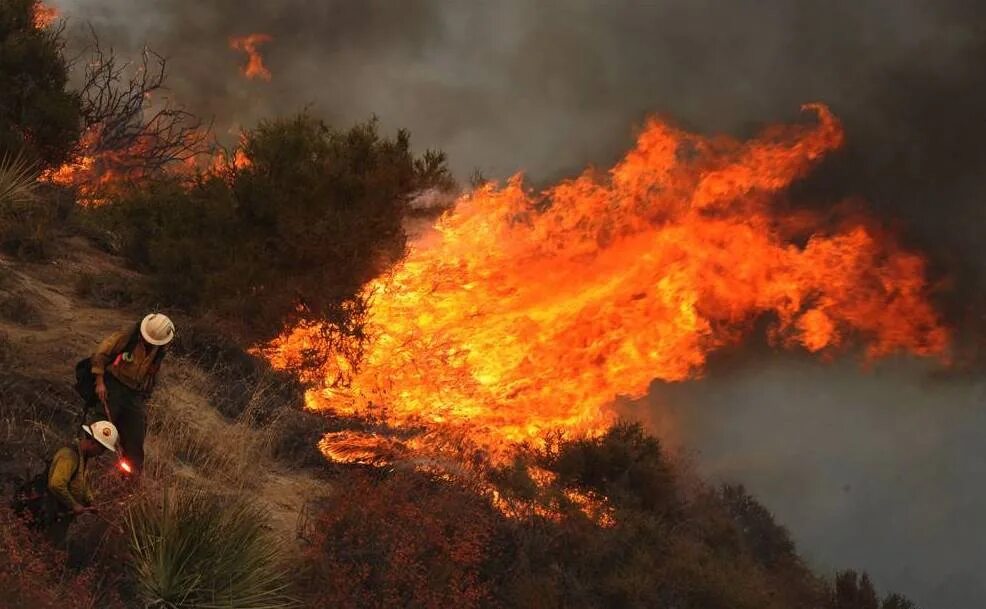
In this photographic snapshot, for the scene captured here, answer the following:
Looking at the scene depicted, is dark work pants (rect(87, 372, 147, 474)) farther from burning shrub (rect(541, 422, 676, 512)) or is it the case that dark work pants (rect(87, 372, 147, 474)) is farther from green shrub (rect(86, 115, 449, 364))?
burning shrub (rect(541, 422, 676, 512))

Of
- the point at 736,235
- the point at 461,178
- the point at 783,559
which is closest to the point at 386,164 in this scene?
the point at 461,178

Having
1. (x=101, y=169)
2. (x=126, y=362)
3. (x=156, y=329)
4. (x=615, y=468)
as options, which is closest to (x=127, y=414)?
(x=126, y=362)

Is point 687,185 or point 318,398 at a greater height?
point 687,185

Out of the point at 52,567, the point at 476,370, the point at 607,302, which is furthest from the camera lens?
the point at 607,302

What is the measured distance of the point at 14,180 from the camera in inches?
476

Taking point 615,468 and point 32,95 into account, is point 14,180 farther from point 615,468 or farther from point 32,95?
point 615,468

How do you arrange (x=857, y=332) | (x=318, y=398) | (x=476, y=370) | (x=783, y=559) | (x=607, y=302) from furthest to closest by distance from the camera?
1. (x=857, y=332)
2. (x=783, y=559)
3. (x=607, y=302)
4. (x=476, y=370)
5. (x=318, y=398)

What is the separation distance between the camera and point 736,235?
54.4 ft

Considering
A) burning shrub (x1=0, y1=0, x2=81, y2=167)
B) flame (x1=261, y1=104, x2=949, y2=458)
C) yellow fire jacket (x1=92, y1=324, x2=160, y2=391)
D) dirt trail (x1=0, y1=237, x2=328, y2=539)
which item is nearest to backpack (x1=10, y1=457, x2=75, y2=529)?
yellow fire jacket (x1=92, y1=324, x2=160, y2=391)

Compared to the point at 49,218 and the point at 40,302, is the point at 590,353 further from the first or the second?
the point at 49,218

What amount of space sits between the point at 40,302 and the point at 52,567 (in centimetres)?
636

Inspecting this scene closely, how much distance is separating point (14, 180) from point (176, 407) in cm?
469

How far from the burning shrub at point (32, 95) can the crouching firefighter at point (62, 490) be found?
922 centimetres

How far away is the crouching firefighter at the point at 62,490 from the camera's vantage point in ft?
19.4
